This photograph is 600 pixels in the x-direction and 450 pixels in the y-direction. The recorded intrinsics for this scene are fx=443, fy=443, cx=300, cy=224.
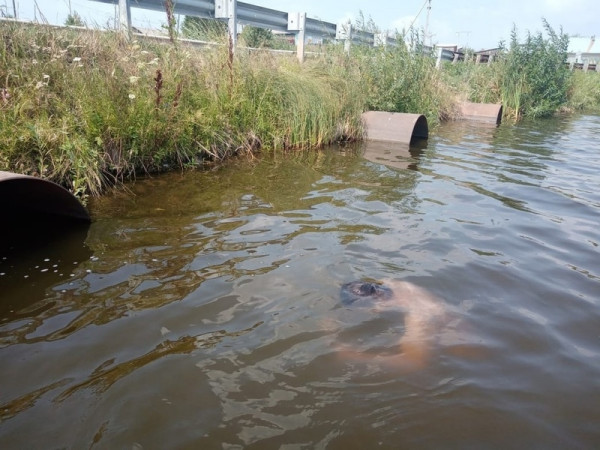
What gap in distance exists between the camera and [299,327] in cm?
277

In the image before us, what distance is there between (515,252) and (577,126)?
12541 millimetres

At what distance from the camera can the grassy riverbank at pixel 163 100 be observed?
189 inches

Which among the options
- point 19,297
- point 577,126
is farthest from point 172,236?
point 577,126

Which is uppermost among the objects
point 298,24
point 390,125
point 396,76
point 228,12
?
point 298,24

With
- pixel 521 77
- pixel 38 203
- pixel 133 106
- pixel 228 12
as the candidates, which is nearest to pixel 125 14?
pixel 228 12

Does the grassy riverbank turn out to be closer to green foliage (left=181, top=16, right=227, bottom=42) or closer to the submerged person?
green foliage (left=181, top=16, right=227, bottom=42)

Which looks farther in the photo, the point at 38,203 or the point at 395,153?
the point at 395,153

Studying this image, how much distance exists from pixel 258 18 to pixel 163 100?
4925 millimetres

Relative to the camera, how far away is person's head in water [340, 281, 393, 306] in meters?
3.06

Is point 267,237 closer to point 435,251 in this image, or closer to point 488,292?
point 435,251

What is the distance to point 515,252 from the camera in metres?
3.98

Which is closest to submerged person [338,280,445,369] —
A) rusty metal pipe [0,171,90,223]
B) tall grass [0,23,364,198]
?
rusty metal pipe [0,171,90,223]

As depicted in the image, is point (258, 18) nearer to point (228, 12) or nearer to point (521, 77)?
point (228, 12)

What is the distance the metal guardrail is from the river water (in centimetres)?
431
